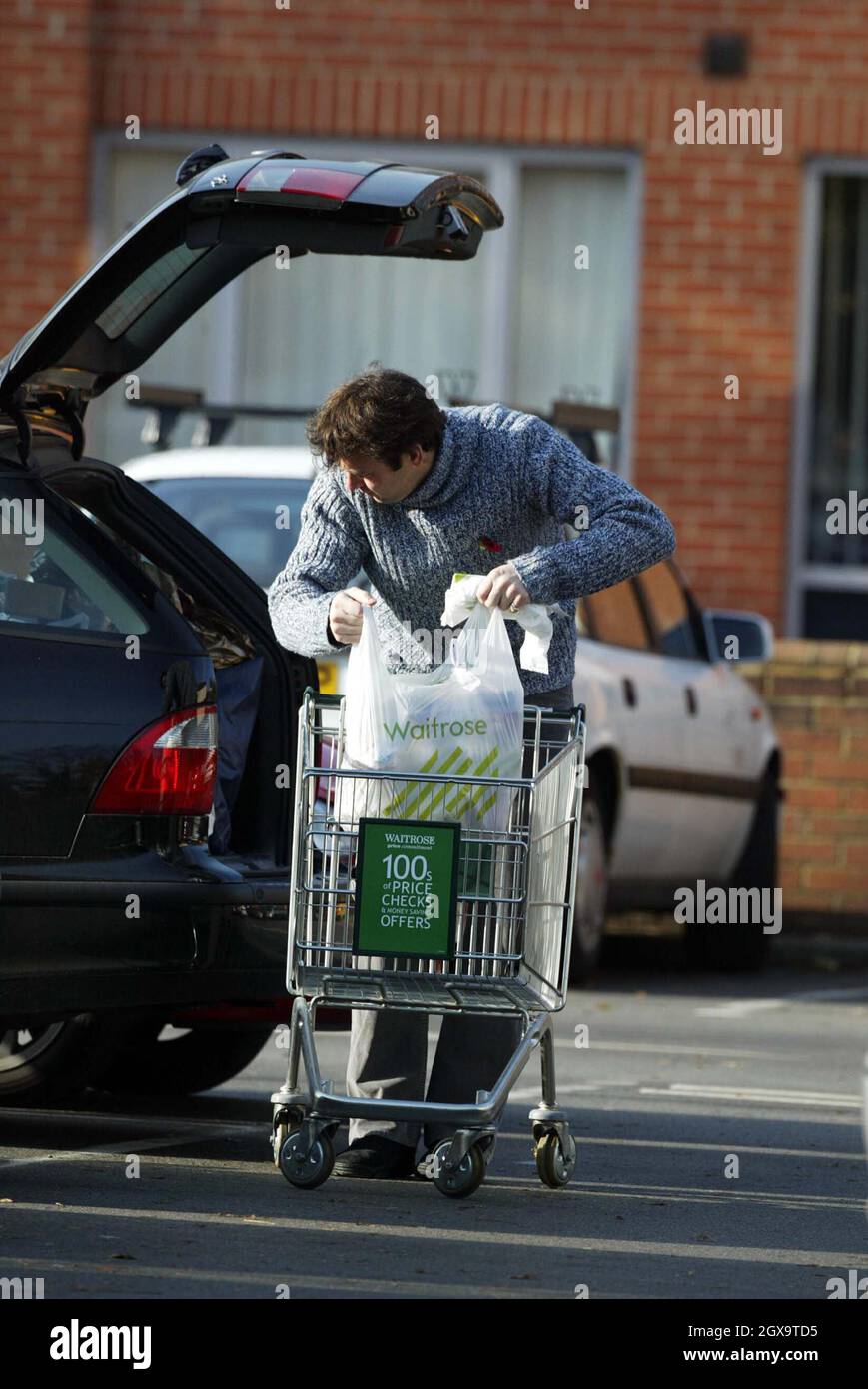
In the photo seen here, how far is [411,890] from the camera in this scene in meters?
5.17

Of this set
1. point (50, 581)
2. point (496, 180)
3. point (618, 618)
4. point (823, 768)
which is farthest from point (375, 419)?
point (496, 180)

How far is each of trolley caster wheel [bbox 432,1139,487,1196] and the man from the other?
0.16 meters

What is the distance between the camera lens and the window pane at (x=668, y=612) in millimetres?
10945

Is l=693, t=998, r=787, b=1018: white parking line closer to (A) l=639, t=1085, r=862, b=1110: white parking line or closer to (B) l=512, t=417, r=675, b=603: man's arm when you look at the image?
(A) l=639, t=1085, r=862, b=1110: white parking line

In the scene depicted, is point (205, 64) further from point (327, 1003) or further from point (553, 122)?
point (327, 1003)

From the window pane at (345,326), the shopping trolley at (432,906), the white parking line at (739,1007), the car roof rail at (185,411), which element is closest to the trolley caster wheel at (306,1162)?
the shopping trolley at (432,906)

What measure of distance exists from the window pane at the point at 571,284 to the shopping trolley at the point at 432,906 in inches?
363

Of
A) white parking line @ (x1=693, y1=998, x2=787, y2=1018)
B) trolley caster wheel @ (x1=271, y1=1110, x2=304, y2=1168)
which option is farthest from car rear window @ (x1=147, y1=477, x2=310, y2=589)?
trolley caster wheel @ (x1=271, y1=1110, x2=304, y2=1168)

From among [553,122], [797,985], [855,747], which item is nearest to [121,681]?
[797,985]

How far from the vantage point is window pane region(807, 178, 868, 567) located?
14203 millimetres

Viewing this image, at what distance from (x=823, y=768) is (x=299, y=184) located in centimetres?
834

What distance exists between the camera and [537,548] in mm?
5449

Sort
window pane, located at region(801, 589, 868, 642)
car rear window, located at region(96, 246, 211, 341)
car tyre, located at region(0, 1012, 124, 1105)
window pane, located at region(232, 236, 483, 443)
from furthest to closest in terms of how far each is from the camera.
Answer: window pane, located at region(232, 236, 483, 443) < window pane, located at region(801, 589, 868, 642) < car tyre, located at region(0, 1012, 124, 1105) < car rear window, located at region(96, 246, 211, 341)

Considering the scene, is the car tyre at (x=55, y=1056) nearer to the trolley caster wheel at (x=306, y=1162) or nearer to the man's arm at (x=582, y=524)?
the trolley caster wheel at (x=306, y=1162)
